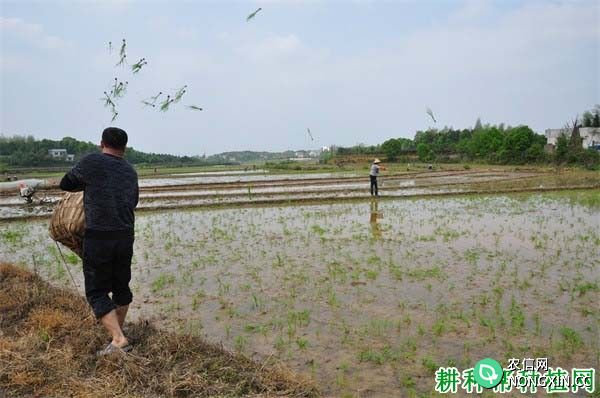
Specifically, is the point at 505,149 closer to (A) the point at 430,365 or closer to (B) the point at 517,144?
(B) the point at 517,144

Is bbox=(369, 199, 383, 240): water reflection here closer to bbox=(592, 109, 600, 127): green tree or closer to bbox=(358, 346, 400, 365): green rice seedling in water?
bbox=(358, 346, 400, 365): green rice seedling in water

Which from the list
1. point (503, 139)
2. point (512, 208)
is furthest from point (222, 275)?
point (503, 139)

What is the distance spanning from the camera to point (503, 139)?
40062 millimetres

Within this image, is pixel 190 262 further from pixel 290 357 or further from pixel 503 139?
pixel 503 139

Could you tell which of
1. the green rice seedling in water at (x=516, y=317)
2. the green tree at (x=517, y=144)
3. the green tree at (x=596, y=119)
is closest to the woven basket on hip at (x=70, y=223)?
the green rice seedling in water at (x=516, y=317)

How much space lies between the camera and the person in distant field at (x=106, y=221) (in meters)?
3.07

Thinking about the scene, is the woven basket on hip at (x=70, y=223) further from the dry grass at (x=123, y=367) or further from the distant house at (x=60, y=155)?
the distant house at (x=60, y=155)

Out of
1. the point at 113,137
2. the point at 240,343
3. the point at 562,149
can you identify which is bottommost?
the point at 240,343

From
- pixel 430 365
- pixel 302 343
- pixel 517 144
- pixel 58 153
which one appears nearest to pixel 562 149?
pixel 517 144

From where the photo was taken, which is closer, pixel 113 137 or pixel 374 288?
pixel 113 137

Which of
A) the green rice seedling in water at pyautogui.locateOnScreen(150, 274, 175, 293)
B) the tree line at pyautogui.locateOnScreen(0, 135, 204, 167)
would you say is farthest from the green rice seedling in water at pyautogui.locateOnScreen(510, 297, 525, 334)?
the tree line at pyautogui.locateOnScreen(0, 135, 204, 167)

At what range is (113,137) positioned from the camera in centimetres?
320

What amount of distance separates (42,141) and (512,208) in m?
59.9

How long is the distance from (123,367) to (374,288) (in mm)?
3131
